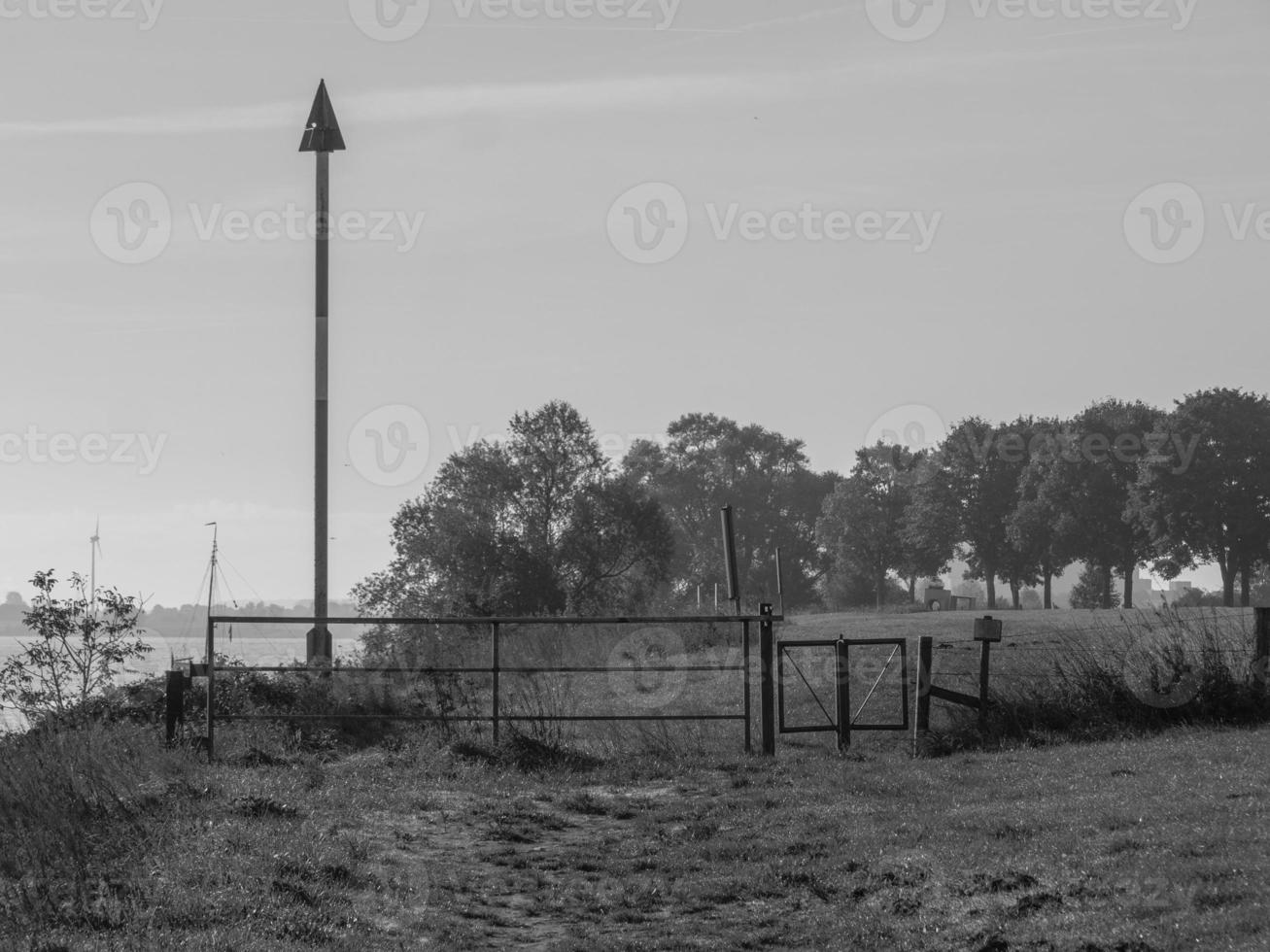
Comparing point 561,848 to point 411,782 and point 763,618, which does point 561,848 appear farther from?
point 763,618

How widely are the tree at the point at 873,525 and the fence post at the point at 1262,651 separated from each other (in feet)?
289

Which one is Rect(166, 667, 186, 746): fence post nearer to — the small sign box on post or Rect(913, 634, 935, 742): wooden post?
Rect(913, 634, 935, 742): wooden post

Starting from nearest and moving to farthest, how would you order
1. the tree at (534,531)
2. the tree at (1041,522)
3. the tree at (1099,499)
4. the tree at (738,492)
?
the tree at (534,531) < the tree at (1099,499) < the tree at (1041,522) < the tree at (738,492)

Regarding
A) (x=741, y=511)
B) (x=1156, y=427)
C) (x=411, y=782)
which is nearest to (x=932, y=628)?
(x=411, y=782)

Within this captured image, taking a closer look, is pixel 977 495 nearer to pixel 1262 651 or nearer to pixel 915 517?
pixel 915 517

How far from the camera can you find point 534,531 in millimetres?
75812

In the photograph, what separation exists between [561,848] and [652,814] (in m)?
1.82

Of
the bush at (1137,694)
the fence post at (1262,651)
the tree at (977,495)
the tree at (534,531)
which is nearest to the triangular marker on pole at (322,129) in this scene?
the bush at (1137,694)

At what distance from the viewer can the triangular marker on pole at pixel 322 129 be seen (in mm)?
33875

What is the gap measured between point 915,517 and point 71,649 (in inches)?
3392

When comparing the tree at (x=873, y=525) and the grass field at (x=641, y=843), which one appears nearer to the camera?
the grass field at (x=641, y=843)

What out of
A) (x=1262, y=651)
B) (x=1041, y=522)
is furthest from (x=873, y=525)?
(x=1262, y=651)

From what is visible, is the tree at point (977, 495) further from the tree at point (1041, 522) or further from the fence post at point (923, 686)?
the fence post at point (923, 686)

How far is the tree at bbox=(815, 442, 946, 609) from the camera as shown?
113000 mm
